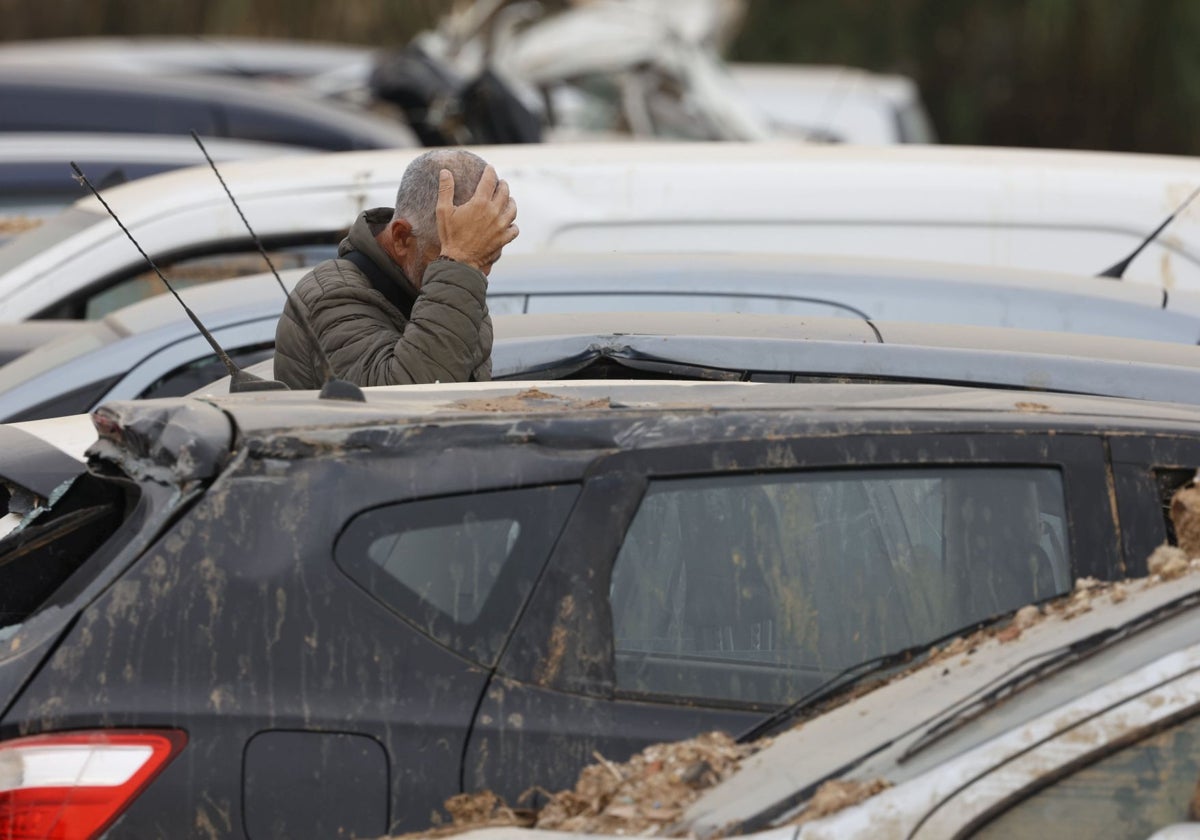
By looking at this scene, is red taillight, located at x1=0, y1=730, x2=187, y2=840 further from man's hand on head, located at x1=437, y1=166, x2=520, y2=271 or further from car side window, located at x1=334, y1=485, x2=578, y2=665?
man's hand on head, located at x1=437, y1=166, x2=520, y2=271

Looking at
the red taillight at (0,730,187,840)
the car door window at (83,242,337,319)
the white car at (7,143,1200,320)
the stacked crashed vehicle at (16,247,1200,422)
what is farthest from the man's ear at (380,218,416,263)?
the car door window at (83,242,337,319)

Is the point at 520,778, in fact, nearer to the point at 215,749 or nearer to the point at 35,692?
the point at 215,749

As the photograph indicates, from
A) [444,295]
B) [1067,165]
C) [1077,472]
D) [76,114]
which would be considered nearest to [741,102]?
[76,114]

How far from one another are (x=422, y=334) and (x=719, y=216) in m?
2.02

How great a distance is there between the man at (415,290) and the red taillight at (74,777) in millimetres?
1104

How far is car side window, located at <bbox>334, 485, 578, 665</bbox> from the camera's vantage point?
2.21 meters

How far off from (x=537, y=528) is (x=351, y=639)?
290 millimetres

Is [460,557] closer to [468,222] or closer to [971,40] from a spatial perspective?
[468,222]

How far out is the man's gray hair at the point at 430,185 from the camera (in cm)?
319

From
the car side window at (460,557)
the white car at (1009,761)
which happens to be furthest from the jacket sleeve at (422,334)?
A: the white car at (1009,761)

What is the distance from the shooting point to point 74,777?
2.11 m

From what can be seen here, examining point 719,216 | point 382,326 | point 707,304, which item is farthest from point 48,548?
point 719,216

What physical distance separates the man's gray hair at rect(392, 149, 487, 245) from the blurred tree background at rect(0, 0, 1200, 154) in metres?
13.1

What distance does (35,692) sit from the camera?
2.14 metres
